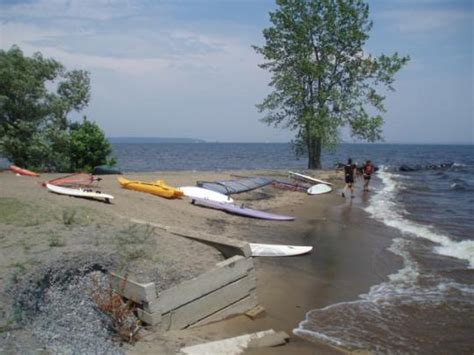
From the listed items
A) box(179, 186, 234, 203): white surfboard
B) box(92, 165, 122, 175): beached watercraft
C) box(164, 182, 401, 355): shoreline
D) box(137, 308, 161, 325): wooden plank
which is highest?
box(92, 165, 122, 175): beached watercraft

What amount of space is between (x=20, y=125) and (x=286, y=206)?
1285 centimetres

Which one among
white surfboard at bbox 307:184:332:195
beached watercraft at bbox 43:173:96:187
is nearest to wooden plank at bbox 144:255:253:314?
beached watercraft at bbox 43:173:96:187

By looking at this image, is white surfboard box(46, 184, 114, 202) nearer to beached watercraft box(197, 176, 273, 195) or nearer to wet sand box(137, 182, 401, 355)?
wet sand box(137, 182, 401, 355)

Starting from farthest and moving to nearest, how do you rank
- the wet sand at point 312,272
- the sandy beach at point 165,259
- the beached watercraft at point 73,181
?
the beached watercraft at point 73,181 → the wet sand at point 312,272 → the sandy beach at point 165,259

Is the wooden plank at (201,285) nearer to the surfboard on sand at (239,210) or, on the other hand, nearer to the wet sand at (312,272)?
the wet sand at (312,272)

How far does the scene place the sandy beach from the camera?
5.55 meters

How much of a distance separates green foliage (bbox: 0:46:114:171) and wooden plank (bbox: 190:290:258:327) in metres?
17.4

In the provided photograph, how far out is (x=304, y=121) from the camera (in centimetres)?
2933

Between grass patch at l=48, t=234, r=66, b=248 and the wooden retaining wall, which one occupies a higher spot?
grass patch at l=48, t=234, r=66, b=248

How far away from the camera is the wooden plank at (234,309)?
6504 mm

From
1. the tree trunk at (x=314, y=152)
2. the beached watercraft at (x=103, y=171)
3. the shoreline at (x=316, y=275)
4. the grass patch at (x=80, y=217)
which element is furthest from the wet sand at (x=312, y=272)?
the tree trunk at (x=314, y=152)

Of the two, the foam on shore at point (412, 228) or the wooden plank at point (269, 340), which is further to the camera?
the foam on shore at point (412, 228)

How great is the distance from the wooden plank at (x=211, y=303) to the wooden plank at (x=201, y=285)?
71mm

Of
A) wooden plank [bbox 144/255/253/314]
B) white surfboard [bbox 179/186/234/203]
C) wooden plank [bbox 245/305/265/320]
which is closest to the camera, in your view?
wooden plank [bbox 144/255/253/314]
